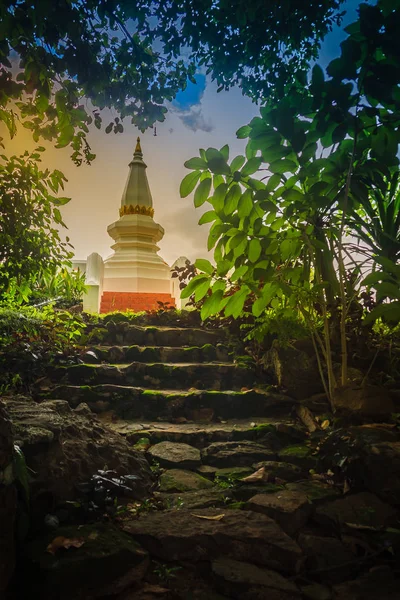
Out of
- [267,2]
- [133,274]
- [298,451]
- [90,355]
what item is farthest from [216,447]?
[133,274]

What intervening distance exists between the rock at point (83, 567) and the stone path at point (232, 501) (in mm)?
16

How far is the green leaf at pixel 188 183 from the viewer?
6.18 feet

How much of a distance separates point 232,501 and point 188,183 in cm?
177

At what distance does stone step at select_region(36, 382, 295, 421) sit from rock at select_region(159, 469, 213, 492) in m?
1.00

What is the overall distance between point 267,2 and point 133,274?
6.96 meters

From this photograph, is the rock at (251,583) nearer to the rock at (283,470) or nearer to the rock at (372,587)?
the rock at (372,587)

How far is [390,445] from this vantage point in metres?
2.24

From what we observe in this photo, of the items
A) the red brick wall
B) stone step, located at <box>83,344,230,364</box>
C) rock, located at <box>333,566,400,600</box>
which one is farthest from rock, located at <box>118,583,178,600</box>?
the red brick wall

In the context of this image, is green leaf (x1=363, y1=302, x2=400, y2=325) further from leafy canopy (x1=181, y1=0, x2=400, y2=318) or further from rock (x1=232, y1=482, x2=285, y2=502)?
rock (x1=232, y1=482, x2=285, y2=502)

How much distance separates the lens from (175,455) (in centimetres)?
266

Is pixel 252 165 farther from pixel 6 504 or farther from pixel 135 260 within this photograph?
pixel 135 260

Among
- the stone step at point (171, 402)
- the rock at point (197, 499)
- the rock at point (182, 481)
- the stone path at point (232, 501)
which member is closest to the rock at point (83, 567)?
the stone path at point (232, 501)

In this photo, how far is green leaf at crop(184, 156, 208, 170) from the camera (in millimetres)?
1849

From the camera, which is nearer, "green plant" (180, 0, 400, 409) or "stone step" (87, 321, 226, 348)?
"green plant" (180, 0, 400, 409)
